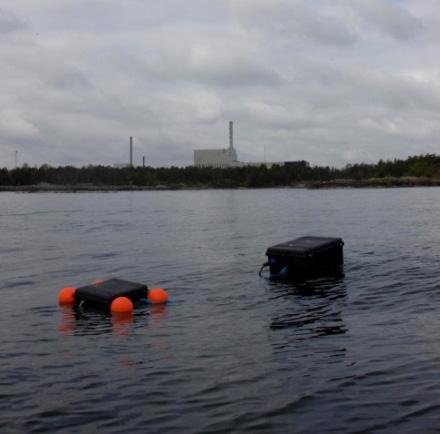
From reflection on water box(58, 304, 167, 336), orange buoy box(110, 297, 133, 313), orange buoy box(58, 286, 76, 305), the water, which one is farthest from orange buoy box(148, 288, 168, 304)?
orange buoy box(58, 286, 76, 305)

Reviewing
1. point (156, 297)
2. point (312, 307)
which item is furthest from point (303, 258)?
point (156, 297)

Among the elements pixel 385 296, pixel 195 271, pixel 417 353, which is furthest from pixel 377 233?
pixel 417 353

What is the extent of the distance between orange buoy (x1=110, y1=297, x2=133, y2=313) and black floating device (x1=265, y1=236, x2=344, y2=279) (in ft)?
25.5

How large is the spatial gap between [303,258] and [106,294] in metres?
8.27

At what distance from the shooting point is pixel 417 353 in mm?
12469

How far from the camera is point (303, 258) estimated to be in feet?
73.8

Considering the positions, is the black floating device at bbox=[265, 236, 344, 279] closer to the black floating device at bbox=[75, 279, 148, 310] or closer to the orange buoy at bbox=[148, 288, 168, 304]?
the orange buoy at bbox=[148, 288, 168, 304]

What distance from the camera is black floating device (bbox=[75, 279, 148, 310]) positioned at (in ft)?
57.0

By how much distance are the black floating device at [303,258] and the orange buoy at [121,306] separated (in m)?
7.77

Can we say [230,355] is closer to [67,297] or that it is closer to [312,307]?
[312,307]

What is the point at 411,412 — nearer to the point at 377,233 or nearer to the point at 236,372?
the point at 236,372

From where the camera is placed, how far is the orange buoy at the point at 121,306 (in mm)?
16891

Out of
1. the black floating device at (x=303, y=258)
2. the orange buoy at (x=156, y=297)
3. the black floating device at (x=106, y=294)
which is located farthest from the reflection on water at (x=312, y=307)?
the black floating device at (x=106, y=294)

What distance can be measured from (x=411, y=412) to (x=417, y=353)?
3165 millimetres
